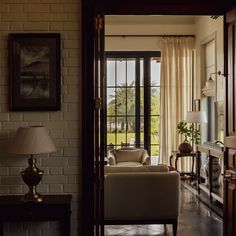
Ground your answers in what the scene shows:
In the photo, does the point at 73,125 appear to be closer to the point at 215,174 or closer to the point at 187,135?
the point at 215,174

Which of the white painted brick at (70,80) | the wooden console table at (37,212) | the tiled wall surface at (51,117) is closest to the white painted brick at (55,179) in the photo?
the tiled wall surface at (51,117)

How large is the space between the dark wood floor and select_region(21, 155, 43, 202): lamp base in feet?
5.80

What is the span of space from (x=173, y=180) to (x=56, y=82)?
6.52 feet

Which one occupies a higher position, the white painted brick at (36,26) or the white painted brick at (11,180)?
the white painted brick at (36,26)

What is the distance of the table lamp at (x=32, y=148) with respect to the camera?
3686 mm

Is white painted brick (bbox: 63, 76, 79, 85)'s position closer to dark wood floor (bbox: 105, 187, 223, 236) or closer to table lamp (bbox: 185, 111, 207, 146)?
dark wood floor (bbox: 105, 187, 223, 236)

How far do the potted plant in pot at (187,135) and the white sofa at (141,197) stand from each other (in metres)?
3.64

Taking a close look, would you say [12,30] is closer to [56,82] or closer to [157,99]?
[56,82]

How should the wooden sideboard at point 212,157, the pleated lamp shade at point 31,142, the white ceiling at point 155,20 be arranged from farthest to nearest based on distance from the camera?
the white ceiling at point 155,20 < the wooden sideboard at point 212,157 < the pleated lamp shade at point 31,142

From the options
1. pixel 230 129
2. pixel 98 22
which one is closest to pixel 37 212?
pixel 98 22

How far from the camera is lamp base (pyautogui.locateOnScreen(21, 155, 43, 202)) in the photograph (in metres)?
3.77

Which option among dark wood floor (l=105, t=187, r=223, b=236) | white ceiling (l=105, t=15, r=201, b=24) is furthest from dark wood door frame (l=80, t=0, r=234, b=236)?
white ceiling (l=105, t=15, r=201, b=24)

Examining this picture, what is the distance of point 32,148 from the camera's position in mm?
3678

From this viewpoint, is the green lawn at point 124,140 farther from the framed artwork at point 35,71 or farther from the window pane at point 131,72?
the framed artwork at point 35,71
